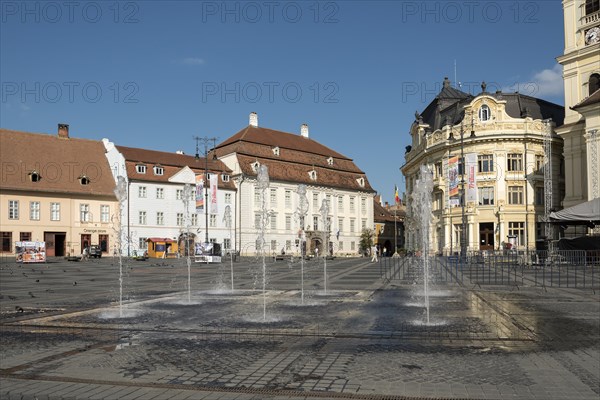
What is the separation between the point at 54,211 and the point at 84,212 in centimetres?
302

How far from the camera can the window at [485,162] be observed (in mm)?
61688

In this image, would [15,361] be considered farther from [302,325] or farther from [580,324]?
[580,324]

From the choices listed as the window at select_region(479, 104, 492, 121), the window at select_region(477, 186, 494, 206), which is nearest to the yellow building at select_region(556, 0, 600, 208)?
the window at select_region(479, 104, 492, 121)

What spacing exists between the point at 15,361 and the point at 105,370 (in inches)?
56.4

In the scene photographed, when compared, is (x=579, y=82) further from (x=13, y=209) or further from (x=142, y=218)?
(x=13, y=209)

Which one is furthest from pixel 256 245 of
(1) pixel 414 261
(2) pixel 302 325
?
(2) pixel 302 325

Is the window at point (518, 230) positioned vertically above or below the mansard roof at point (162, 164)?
below

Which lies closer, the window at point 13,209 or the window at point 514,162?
the window at point 13,209

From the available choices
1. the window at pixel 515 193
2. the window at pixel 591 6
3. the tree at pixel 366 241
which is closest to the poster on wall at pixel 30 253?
the window at pixel 515 193

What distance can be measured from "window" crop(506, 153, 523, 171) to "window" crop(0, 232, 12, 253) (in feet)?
166

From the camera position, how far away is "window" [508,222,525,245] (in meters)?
60.6

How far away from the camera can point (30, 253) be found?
4338cm

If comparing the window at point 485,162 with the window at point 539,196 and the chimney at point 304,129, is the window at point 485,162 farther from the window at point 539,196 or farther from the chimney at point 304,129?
the chimney at point 304,129

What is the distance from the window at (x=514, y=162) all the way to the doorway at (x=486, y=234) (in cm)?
631
